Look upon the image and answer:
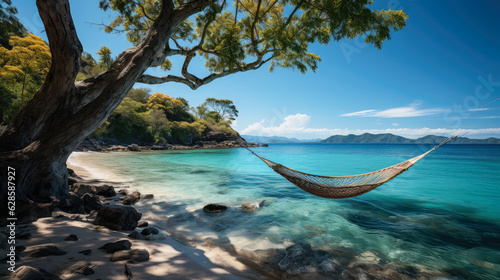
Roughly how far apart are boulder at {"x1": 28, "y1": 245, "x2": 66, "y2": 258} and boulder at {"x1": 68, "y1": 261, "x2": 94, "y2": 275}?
0.92 feet

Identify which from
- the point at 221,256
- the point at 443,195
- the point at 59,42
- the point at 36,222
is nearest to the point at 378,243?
the point at 221,256

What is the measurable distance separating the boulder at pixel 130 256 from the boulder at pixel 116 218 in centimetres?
82

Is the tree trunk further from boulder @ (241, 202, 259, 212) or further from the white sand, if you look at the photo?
boulder @ (241, 202, 259, 212)

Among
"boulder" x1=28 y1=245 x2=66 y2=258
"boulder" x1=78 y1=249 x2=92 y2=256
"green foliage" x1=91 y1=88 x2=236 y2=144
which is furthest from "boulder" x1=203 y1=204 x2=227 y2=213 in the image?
"green foliage" x1=91 y1=88 x2=236 y2=144

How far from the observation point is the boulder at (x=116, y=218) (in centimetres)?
221

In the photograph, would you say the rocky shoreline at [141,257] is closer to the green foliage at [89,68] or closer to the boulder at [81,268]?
the boulder at [81,268]

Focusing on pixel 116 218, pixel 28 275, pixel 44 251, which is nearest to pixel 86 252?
pixel 44 251

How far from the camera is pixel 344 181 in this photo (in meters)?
2.98

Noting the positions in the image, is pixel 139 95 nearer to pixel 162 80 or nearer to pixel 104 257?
pixel 162 80

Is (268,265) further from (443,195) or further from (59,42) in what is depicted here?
(443,195)

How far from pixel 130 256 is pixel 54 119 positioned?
2.09 metres

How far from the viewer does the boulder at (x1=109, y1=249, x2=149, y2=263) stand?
1459mm

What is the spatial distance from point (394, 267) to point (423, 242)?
100 cm

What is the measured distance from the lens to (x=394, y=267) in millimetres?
1977
